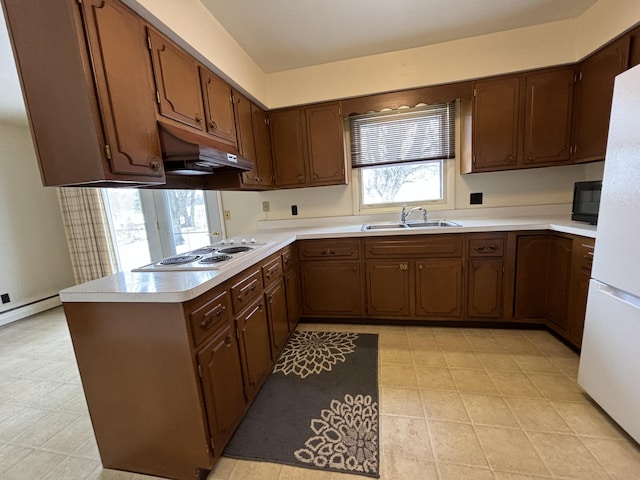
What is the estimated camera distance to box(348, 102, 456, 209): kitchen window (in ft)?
8.75

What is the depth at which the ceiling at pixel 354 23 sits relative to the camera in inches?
72.9

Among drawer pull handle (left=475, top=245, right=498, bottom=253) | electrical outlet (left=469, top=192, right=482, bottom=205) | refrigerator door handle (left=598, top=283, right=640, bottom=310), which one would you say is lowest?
refrigerator door handle (left=598, top=283, right=640, bottom=310)

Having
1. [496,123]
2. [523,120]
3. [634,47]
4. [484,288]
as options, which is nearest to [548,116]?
[523,120]

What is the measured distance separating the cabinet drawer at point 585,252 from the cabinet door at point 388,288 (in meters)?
1.12

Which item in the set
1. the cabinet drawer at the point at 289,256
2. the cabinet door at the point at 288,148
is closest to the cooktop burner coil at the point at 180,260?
the cabinet drawer at the point at 289,256

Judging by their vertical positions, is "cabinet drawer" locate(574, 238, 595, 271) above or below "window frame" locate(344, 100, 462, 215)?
below

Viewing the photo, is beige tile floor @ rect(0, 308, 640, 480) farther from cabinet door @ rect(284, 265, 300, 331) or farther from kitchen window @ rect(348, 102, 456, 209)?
kitchen window @ rect(348, 102, 456, 209)

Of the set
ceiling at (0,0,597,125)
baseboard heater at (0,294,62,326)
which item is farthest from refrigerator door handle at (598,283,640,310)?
baseboard heater at (0,294,62,326)

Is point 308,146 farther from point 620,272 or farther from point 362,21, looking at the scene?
point 620,272

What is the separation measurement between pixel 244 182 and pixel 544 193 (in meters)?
2.76

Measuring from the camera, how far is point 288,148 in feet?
9.16

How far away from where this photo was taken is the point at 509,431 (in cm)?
137

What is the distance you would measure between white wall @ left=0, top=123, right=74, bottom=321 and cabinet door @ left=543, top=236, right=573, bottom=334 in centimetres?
559

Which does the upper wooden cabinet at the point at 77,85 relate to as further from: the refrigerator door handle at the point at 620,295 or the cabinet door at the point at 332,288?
the refrigerator door handle at the point at 620,295
